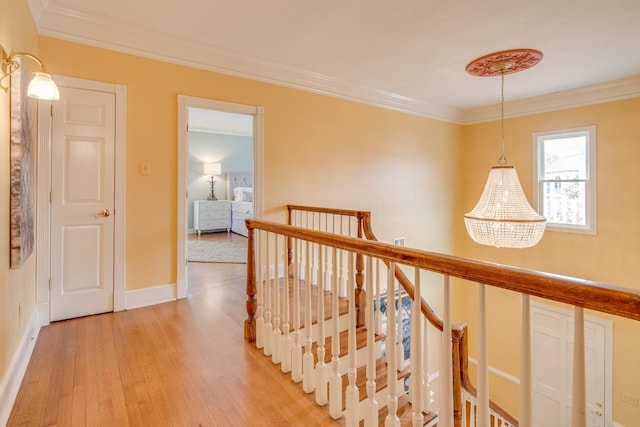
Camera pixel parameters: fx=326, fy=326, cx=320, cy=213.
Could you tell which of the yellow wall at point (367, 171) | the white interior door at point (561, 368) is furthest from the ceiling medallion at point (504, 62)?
the white interior door at point (561, 368)

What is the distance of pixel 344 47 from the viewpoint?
330cm

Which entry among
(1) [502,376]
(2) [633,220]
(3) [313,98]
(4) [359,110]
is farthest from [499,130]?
(1) [502,376]

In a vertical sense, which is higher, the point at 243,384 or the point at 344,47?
the point at 344,47

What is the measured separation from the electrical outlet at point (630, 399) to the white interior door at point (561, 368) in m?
0.15

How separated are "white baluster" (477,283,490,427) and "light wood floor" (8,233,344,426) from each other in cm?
92

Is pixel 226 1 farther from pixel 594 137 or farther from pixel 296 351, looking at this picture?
pixel 594 137

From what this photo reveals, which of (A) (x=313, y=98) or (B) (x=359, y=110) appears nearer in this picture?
(A) (x=313, y=98)

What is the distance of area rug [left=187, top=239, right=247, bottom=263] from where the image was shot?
512 cm

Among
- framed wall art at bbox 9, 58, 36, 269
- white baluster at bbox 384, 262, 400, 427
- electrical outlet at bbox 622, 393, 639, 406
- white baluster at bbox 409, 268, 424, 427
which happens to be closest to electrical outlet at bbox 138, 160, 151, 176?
framed wall art at bbox 9, 58, 36, 269

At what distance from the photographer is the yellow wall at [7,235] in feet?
5.35

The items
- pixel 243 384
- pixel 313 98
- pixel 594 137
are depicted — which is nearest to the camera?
pixel 243 384

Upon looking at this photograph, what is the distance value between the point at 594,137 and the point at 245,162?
7.06 m

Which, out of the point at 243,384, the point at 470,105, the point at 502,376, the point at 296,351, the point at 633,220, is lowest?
the point at 502,376

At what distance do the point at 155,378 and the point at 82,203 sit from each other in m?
1.69
